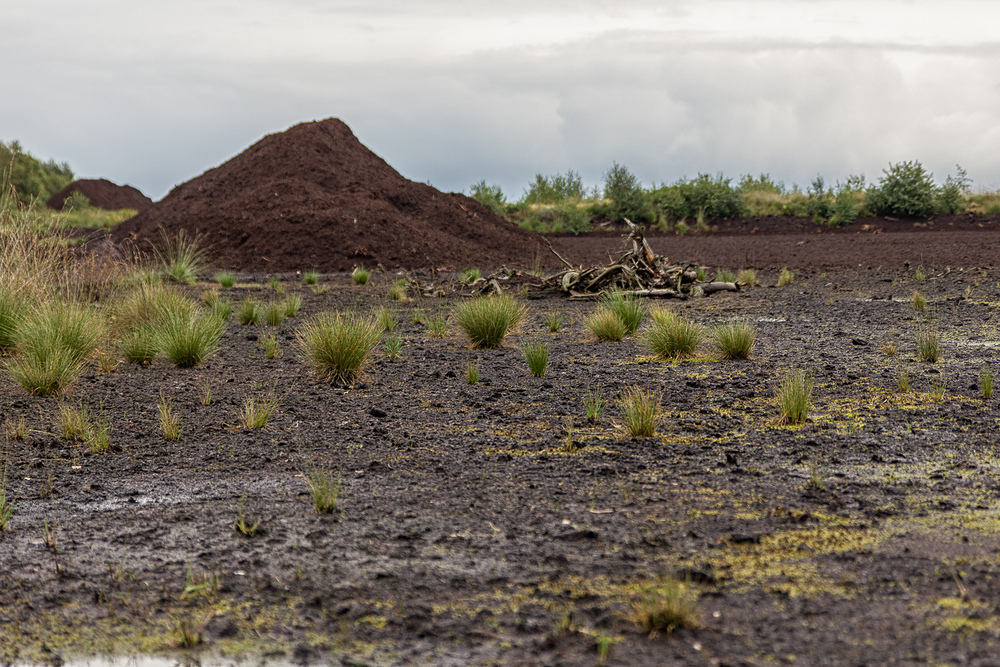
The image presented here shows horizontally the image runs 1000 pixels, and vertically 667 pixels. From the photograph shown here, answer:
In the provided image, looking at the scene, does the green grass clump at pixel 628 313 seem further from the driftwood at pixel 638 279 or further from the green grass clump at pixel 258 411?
the green grass clump at pixel 258 411

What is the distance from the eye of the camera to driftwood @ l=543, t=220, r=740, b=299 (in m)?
12.5

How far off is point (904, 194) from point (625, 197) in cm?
813

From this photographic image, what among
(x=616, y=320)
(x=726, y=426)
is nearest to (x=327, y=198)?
(x=616, y=320)

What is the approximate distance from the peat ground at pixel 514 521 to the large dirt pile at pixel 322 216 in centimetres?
1234

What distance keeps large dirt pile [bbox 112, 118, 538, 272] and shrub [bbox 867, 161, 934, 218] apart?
33.8 ft

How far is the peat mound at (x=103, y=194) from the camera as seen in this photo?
4872cm

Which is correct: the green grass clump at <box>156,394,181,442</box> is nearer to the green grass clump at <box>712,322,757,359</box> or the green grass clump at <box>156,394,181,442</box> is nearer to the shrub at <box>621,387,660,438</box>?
the shrub at <box>621,387,660,438</box>

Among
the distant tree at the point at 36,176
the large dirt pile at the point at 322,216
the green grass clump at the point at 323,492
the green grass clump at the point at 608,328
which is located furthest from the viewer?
the distant tree at the point at 36,176

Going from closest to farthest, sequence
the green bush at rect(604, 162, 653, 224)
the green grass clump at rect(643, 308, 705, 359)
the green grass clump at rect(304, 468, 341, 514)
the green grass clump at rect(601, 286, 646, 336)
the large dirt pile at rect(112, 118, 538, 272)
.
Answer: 1. the green grass clump at rect(304, 468, 341, 514)
2. the green grass clump at rect(643, 308, 705, 359)
3. the green grass clump at rect(601, 286, 646, 336)
4. the large dirt pile at rect(112, 118, 538, 272)
5. the green bush at rect(604, 162, 653, 224)

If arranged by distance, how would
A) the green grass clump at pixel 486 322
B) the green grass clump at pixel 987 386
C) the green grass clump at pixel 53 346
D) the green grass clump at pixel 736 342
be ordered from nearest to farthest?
1. the green grass clump at pixel 987 386
2. the green grass clump at pixel 53 346
3. the green grass clump at pixel 736 342
4. the green grass clump at pixel 486 322

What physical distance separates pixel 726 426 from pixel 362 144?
2151 cm

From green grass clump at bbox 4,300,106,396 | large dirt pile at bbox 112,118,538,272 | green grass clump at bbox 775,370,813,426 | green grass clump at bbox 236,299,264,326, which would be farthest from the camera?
large dirt pile at bbox 112,118,538,272

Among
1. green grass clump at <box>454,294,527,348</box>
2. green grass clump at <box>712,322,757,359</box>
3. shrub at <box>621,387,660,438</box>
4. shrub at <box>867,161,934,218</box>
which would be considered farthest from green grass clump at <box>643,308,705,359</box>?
shrub at <box>867,161,934,218</box>

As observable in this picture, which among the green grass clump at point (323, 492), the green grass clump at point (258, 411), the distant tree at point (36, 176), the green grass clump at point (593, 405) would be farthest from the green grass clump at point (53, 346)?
the distant tree at point (36, 176)
